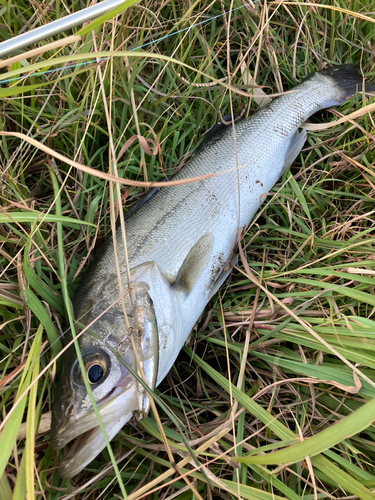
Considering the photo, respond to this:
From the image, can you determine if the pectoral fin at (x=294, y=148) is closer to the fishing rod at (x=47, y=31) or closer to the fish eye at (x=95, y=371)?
the fishing rod at (x=47, y=31)

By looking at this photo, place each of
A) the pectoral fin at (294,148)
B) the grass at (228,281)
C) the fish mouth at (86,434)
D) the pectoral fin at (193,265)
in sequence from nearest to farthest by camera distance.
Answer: the fish mouth at (86,434)
the grass at (228,281)
the pectoral fin at (193,265)
the pectoral fin at (294,148)

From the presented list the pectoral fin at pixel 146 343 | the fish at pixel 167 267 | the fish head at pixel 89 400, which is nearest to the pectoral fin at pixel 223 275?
the fish at pixel 167 267

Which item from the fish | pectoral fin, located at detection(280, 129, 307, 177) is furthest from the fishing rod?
pectoral fin, located at detection(280, 129, 307, 177)

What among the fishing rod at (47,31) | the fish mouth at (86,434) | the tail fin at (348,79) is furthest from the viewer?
the tail fin at (348,79)

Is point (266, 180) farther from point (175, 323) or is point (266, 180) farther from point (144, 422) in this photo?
point (144, 422)

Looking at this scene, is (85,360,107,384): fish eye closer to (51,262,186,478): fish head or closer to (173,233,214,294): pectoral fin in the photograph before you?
(51,262,186,478): fish head
